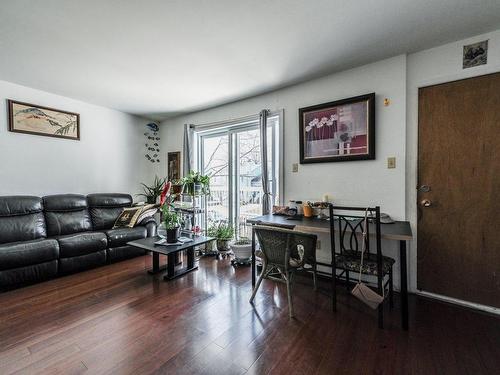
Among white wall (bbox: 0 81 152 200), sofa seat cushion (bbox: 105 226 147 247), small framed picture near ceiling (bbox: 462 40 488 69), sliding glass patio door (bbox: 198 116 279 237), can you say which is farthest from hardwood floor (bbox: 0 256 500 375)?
small framed picture near ceiling (bbox: 462 40 488 69)

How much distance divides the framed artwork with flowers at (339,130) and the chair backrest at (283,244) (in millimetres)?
1287

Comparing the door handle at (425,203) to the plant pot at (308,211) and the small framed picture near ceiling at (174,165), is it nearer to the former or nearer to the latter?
the plant pot at (308,211)

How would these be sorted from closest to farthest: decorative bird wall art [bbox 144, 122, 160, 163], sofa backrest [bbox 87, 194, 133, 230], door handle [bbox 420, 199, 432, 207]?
1. door handle [bbox 420, 199, 432, 207]
2. sofa backrest [bbox 87, 194, 133, 230]
3. decorative bird wall art [bbox 144, 122, 160, 163]

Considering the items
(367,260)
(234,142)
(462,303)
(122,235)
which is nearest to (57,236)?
(122,235)

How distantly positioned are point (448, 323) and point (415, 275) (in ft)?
1.74

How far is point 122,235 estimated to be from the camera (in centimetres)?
332

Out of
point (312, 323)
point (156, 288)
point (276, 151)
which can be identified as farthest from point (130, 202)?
point (312, 323)

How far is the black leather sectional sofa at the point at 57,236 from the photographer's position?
2484 mm

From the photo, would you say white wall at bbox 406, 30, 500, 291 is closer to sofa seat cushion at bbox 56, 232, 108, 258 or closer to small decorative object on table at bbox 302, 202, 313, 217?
small decorative object on table at bbox 302, 202, 313, 217

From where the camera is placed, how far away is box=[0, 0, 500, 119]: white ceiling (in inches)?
67.5

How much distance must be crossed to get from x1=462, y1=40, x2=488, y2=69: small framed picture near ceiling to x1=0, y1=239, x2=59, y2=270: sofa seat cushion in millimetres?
4837

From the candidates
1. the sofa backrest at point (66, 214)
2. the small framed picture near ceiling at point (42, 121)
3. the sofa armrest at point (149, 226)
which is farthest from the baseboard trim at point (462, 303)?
the small framed picture near ceiling at point (42, 121)

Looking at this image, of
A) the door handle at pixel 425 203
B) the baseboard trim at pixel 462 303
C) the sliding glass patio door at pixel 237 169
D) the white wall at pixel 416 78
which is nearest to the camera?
the baseboard trim at pixel 462 303

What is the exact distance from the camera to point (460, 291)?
7.04 ft
